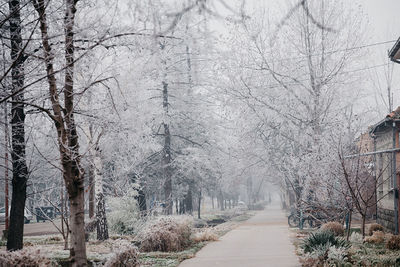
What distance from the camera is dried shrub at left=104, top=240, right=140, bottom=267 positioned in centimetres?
993

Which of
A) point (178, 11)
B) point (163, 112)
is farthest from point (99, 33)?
point (163, 112)

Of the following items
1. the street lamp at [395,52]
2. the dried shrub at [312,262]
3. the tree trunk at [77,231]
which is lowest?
the dried shrub at [312,262]

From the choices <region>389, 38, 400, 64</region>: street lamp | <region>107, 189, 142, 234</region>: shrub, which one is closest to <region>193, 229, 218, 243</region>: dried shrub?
<region>107, 189, 142, 234</region>: shrub

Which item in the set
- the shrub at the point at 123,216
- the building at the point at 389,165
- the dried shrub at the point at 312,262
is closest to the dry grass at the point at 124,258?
the dried shrub at the point at 312,262

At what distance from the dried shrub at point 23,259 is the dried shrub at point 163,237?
5167 millimetres

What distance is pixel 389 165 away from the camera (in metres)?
18.2

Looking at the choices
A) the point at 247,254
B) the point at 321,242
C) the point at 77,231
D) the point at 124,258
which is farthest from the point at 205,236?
the point at 77,231

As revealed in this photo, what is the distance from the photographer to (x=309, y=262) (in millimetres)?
9953

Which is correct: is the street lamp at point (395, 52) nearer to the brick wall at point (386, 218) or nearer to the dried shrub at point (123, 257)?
the brick wall at point (386, 218)

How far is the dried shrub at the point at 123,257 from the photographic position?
9.93 metres

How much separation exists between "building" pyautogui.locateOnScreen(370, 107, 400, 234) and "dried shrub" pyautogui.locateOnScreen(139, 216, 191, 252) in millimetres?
6895

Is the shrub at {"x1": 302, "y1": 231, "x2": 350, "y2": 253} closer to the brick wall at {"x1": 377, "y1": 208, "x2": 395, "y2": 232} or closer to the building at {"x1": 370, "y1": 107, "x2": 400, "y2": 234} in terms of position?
the building at {"x1": 370, "y1": 107, "x2": 400, "y2": 234}

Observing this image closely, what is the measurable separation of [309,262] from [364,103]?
63.5ft

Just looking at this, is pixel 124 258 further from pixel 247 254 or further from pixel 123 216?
pixel 123 216
